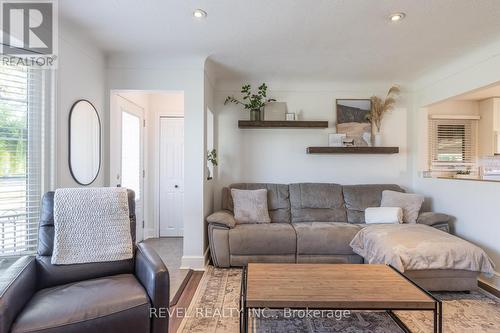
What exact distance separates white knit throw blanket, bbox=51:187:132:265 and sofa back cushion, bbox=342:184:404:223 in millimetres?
2826

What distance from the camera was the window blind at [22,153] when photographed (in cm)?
198

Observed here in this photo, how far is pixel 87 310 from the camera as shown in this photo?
1.43 metres

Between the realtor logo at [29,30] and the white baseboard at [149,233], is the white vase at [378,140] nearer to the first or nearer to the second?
the white baseboard at [149,233]

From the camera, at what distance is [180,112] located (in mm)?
4516

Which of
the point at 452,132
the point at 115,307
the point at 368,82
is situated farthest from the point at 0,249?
the point at 452,132

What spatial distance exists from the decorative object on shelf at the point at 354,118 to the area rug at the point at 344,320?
237 cm

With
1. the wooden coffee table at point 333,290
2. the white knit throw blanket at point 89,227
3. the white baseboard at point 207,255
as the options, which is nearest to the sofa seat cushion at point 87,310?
the white knit throw blanket at point 89,227

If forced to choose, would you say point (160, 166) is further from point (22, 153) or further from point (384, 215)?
point (384, 215)

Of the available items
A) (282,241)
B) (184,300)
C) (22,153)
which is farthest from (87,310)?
(282,241)

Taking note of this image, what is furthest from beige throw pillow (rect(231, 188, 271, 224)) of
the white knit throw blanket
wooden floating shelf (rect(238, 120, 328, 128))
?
the white knit throw blanket

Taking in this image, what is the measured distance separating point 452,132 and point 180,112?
4402mm

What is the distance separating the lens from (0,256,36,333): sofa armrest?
128 cm

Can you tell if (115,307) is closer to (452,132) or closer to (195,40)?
(195,40)

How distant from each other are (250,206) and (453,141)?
3.52 m
